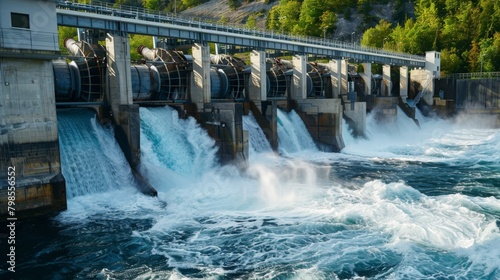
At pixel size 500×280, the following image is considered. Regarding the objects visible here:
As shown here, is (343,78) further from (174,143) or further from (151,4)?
(151,4)

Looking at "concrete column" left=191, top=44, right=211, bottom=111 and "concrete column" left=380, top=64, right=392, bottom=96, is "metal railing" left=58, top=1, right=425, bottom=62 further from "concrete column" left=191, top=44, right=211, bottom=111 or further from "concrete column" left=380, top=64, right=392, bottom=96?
"concrete column" left=191, top=44, right=211, bottom=111

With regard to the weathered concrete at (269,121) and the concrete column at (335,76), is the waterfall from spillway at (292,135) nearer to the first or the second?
the weathered concrete at (269,121)

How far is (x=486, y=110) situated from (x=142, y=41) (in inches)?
2353

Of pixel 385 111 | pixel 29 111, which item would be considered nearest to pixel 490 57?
pixel 385 111

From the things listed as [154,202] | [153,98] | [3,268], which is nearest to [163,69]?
[153,98]

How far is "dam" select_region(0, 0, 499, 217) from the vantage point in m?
17.5

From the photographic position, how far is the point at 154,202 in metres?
20.2

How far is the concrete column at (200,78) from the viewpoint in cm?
2841

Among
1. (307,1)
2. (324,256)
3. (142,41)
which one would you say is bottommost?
(324,256)

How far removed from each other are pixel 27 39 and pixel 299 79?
24.4 metres

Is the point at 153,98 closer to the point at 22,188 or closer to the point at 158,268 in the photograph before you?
the point at 22,188

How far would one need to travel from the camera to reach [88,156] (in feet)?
67.7

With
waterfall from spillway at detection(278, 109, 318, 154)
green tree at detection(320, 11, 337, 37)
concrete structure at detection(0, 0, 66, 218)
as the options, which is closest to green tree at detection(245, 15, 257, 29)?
green tree at detection(320, 11, 337, 37)

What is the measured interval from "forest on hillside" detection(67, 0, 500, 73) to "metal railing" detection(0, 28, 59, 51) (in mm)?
58051
